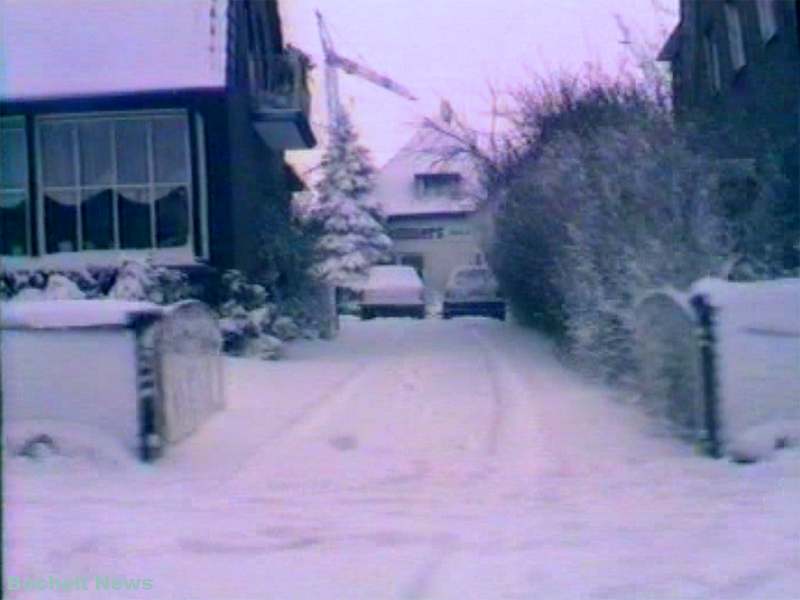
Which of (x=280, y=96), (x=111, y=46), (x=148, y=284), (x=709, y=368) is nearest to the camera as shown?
(x=709, y=368)

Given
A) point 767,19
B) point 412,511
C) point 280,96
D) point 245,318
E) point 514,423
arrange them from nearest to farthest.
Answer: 1. point 412,511
2. point 767,19
3. point 514,423
4. point 245,318
5. point 280,96

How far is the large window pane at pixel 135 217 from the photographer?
1647 cm

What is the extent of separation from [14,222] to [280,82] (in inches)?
222

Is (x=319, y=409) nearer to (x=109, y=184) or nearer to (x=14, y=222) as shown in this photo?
(x=109, y=184)

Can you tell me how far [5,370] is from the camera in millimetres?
7617

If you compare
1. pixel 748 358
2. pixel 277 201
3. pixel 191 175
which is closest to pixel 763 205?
pixel 748 358

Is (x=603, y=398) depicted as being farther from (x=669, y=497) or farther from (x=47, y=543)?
(x=47, y=543)

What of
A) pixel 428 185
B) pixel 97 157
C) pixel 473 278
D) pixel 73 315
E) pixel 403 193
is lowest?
pixel 473 278

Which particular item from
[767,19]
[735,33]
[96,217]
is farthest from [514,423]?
[96,217]

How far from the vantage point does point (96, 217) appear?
16.5 meters

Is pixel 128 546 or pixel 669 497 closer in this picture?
pixel 128 546

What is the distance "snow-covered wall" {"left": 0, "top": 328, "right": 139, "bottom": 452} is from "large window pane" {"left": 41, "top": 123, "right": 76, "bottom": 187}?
8.99 m

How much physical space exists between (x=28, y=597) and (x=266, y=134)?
622 inches

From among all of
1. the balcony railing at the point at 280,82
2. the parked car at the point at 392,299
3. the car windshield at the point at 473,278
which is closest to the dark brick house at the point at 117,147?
the balcony railing at the point at 280,82
